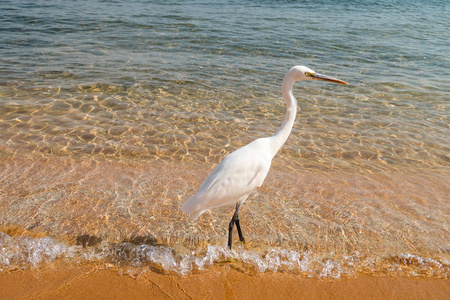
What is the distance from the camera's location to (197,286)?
3324 millimetres

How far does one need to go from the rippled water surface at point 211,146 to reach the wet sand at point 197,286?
153mm

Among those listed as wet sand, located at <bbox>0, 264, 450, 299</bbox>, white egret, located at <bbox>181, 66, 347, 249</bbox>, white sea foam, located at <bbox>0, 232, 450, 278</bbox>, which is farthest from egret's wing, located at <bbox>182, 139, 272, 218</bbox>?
wet sand, located at <bbox>0, 264, 450, 299</bbox>

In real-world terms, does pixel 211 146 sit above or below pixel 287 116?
below

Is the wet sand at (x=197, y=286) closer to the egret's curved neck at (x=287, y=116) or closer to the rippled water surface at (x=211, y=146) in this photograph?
the rippled water surface at (x=211, y=146)

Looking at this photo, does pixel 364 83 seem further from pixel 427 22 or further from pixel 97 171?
pixel 427 22

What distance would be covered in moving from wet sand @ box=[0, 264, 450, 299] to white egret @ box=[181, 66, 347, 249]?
521mm

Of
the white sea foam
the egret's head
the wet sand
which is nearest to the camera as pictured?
the wet sand

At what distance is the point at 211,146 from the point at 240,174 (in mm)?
2407

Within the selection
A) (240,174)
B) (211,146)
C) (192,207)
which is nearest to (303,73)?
(240,174)

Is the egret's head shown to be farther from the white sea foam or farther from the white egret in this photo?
the white sea foam

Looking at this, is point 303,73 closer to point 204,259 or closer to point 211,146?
point 204,259

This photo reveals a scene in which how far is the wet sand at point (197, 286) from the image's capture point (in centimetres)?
317

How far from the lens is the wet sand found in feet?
10.4

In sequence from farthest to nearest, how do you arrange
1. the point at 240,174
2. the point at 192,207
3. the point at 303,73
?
the point at 303,73
the point at 240,174
the point at 192,207
